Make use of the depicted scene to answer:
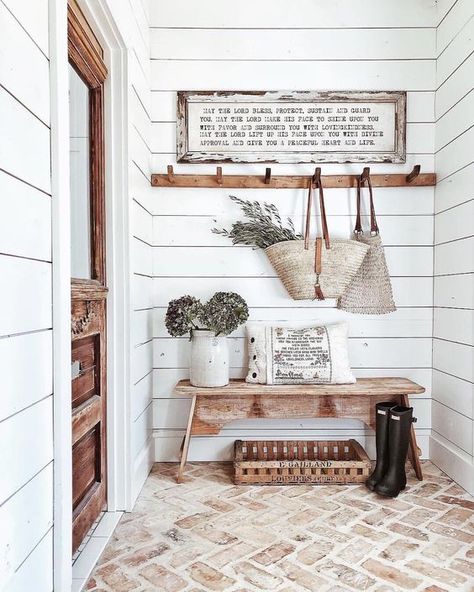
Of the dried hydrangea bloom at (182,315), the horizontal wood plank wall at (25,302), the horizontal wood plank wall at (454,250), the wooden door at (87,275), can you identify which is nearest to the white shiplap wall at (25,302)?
the horizontal wood plank wall at (25,302)

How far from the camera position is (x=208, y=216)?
254 centimetres

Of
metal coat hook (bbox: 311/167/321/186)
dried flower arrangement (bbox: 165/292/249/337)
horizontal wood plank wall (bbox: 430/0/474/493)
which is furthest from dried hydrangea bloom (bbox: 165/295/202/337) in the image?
horizontal wood plank wall (bbox: 430/0/474/493)

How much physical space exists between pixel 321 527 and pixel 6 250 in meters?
1.50

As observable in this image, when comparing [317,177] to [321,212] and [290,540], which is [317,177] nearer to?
[321,212]

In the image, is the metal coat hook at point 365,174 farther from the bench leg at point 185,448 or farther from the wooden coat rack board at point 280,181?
the bench leg at point 185,448

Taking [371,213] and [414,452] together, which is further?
[371,213]

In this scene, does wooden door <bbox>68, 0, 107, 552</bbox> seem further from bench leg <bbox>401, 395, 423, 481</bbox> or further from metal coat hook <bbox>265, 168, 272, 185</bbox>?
bench leg <bbox>401, 395, 423, 481</bbox>

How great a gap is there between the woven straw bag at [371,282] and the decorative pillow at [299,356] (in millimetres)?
161

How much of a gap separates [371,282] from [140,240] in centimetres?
114

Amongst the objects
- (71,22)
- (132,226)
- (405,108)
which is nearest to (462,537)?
(132,226)

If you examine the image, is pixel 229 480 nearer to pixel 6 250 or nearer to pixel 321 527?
pixel 321 527

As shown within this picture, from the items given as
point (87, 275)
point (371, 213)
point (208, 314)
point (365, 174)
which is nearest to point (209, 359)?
point (208, 314)

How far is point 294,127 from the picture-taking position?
253 centimetres

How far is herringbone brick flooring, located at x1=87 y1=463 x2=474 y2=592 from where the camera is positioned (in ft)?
4.92
